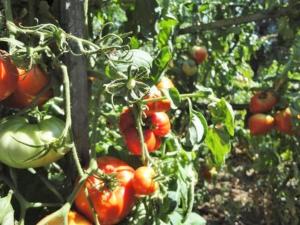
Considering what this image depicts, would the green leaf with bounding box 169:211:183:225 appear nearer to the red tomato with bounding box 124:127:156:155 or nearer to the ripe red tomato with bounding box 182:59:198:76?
the red tomato with bounding box 124:127:156:155

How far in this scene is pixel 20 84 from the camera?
97cm

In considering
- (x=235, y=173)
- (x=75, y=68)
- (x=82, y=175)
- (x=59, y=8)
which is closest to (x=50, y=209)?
(x=82, y=175)

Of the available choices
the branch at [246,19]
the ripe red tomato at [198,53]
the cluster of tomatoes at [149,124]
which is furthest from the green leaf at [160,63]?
the ripe red tomato at [198,53]

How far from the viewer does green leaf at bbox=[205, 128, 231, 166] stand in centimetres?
116

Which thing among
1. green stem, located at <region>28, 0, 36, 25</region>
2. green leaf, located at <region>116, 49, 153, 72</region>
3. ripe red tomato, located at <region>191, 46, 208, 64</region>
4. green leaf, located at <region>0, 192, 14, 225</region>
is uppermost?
green stem, located at <region>28, 0, 36, 25</region>

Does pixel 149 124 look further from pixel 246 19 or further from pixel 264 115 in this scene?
pixel 264 115

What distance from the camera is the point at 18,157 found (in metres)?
0.90

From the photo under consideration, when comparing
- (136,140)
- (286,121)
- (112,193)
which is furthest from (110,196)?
(286,121)

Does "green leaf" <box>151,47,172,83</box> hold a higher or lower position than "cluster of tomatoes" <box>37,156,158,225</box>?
higher

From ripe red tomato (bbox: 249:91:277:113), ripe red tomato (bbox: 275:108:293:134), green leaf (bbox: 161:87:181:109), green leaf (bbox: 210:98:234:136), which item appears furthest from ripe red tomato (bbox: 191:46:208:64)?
green leaf (bbox: 161:87:181:109)

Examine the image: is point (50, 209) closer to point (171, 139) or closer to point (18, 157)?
point (18, 157)

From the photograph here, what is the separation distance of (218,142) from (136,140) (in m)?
0.23

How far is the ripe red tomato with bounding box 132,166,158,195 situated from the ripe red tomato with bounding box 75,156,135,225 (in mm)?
31

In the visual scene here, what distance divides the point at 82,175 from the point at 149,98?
0.60 feet
